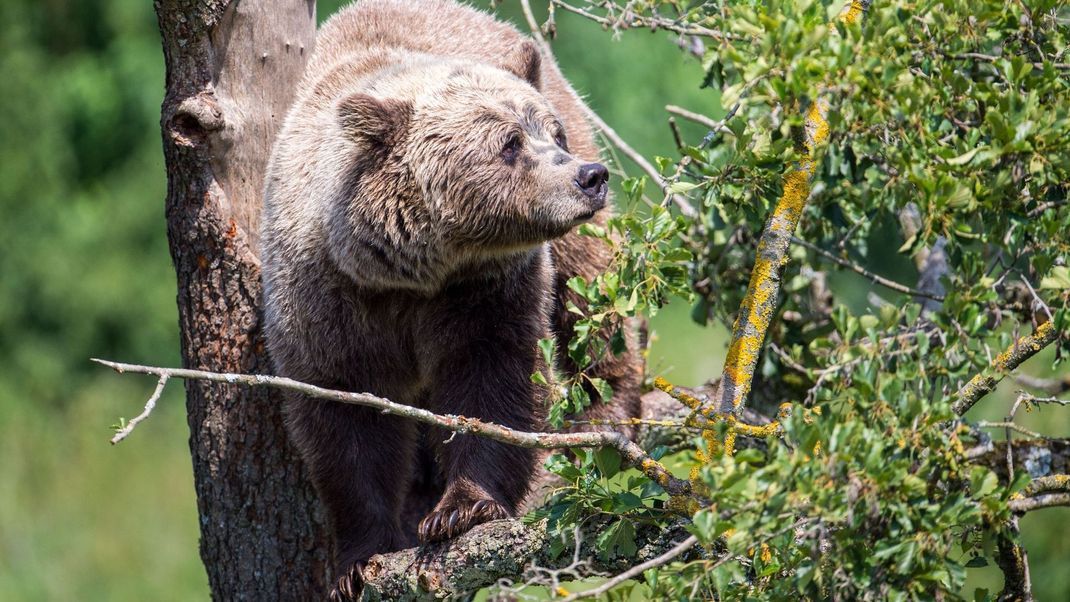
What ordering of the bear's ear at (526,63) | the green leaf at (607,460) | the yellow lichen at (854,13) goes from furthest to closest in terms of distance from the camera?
the bear's ear at (526,63) < the yellow lichen at (854,13) < the green leaf at (607,460)

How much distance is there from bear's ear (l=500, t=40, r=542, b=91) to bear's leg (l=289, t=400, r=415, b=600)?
4.65ft

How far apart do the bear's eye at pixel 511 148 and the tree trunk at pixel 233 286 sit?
3.58 feet

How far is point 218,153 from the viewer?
176 inches

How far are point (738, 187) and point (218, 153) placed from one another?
84.3 inches

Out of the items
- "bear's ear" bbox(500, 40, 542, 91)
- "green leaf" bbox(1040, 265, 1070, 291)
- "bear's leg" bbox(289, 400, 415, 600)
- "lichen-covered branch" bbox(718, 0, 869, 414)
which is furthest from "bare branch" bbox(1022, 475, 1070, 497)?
"bear's ear" bbox(500, 40, 542, 91)

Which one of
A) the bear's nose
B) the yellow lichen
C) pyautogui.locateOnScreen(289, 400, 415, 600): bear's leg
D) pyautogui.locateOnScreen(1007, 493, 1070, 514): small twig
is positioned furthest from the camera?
pyautogui.locateOnScreen(289, 400, 415, 600): bear's leg

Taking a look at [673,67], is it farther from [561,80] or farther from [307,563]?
[307,563]

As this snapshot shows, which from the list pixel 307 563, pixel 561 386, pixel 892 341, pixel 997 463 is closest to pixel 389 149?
pixel 561 386

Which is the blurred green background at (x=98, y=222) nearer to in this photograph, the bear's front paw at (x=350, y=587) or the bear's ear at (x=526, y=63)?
the bear's ear at (x=526, y=63)

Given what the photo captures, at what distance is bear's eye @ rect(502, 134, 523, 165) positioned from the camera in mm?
4125

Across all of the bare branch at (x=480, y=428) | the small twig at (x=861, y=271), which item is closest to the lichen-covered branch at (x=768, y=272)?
the bare branch at (x=480, y=428)

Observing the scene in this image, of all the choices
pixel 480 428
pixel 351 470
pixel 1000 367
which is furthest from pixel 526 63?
pixel 1000 367

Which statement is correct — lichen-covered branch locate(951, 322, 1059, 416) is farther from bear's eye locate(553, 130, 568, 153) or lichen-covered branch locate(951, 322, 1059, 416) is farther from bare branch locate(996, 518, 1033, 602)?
bear's eye locate(553, 130, 568, 153)

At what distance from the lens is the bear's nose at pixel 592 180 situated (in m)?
3.88
